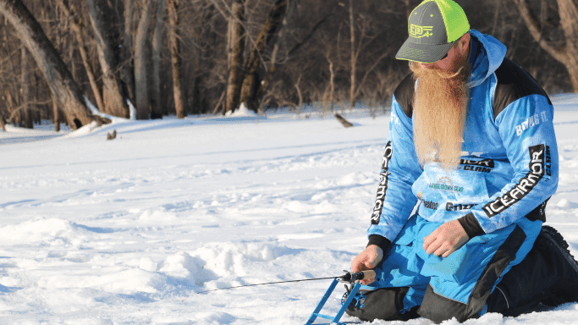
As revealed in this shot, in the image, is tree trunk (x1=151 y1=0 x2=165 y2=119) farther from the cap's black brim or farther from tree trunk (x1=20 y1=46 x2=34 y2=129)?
the cap's black brim

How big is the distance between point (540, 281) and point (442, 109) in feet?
2.62

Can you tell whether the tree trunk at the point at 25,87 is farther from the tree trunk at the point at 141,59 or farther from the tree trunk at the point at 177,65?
the tree trunk at the point at 141,59

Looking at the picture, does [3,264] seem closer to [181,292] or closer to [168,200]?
[181,292]

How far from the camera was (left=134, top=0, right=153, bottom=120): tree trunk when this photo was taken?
46.5ft

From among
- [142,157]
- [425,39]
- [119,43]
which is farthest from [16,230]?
[119,43]

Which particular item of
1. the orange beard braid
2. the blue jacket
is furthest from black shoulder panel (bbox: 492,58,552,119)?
the orange beard braid

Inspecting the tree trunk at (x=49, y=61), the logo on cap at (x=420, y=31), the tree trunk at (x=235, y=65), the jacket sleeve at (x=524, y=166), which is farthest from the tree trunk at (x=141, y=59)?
the jacket sleeve at (x=524, y=166)

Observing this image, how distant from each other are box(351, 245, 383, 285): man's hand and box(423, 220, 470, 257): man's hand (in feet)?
0.88

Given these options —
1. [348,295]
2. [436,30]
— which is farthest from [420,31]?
[348,295]

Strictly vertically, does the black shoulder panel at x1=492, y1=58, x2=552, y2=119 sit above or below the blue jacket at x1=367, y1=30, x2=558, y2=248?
above

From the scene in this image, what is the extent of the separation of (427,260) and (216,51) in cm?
2539

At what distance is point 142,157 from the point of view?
28.0ft

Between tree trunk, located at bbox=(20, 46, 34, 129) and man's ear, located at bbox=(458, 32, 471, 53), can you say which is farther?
tree trunk, located at bbox=(20, 46, 34, 129)

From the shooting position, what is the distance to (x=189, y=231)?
3789 mm
